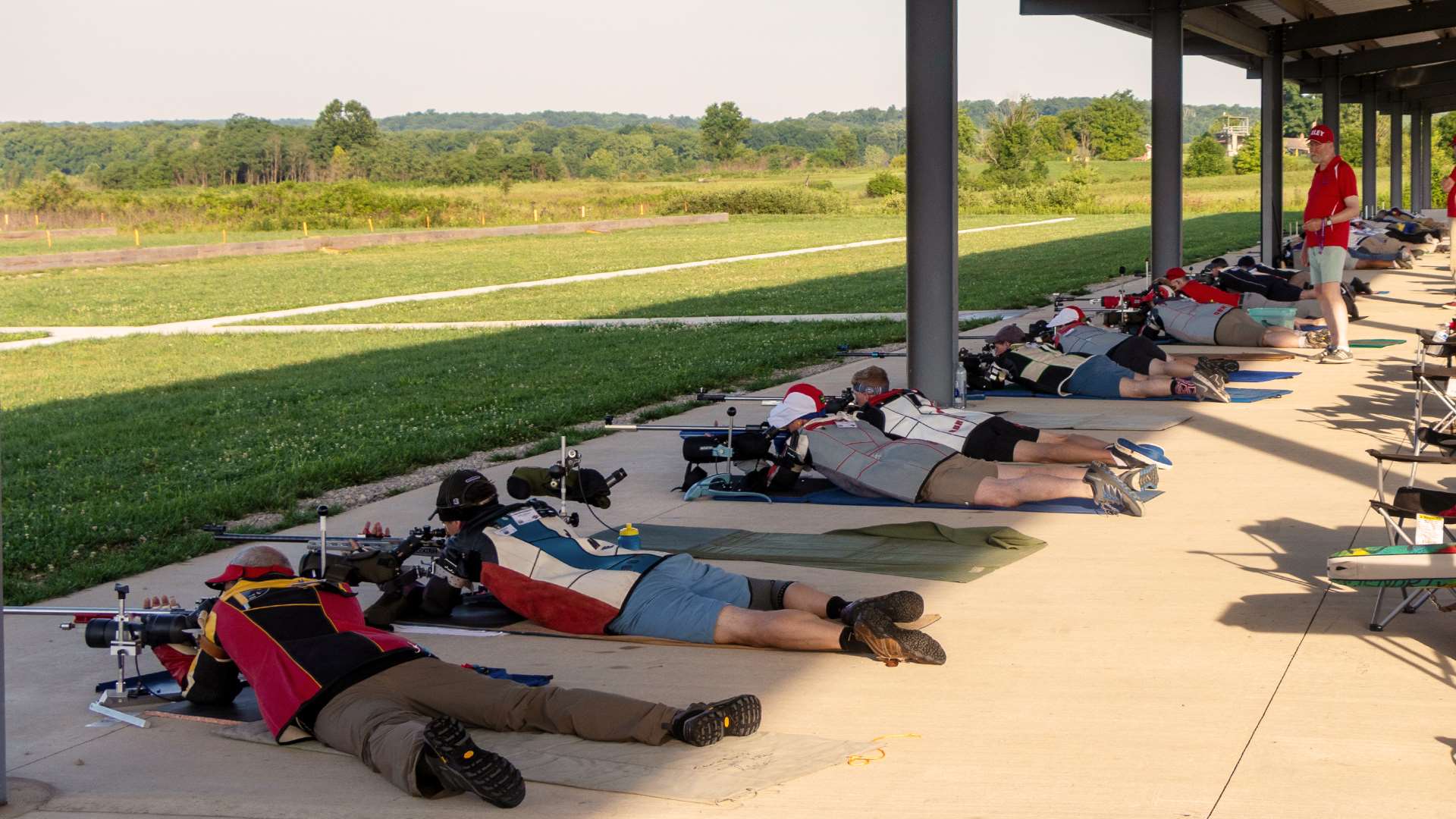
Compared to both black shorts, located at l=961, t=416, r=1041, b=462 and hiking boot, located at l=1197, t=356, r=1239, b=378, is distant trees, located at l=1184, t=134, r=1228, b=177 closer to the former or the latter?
hiking boot, located at l=1197, t=356, r=1239, b=378

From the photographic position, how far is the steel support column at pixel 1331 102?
112ft

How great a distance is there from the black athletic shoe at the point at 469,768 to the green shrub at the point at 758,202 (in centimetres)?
6611

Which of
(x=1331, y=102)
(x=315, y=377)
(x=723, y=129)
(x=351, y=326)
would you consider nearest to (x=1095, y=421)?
(x=315, y=377)

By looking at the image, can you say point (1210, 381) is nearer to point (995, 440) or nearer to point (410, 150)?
point (995, 440)

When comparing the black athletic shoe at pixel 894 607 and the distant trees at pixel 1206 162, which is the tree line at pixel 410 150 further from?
the black athletic shoe at pixel 894 607

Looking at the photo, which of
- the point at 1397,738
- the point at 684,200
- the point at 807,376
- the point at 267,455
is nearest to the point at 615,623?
the point at 1397,738

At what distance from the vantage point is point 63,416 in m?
14.1

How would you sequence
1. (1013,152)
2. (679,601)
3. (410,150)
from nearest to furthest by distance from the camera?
(679,601), (1013,152), (410,150)

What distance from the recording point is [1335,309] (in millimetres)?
14461

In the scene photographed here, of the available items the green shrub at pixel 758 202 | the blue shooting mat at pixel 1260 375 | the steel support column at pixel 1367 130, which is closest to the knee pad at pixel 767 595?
the blue shooting mat at pixel 1260 375

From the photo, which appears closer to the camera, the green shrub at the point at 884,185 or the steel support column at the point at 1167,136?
the steel support column at the point at 1167,136

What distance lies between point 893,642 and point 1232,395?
7.93m

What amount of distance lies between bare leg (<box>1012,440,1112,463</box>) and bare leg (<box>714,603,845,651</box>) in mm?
3769

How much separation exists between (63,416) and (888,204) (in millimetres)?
60254
